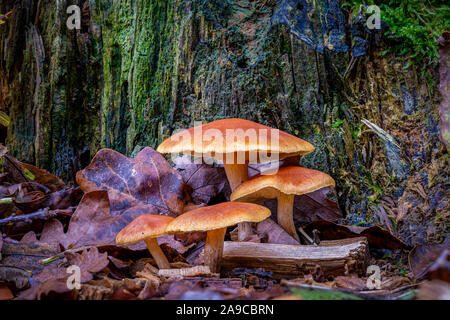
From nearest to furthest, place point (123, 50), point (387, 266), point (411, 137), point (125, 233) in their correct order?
1. point (125, 233)
2. point (387, 266)
3. point (411, 137)
4. point (123, 50)

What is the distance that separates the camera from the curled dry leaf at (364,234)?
89.5 inches

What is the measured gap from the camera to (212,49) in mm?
2973

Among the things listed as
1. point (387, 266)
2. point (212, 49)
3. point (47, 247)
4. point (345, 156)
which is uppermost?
point (212, 49)

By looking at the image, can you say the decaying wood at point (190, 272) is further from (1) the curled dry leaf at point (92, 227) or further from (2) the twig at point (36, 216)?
(2) the twig at point (36, 216)

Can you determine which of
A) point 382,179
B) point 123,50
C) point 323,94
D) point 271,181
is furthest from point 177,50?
point 382,179

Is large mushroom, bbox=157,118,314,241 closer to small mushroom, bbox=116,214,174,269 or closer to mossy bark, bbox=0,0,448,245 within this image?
small mushroom, bbox=116,214,174,269

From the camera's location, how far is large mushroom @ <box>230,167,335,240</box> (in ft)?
7.11

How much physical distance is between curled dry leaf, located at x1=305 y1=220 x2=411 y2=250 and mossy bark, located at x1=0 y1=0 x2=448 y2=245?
0.83 feet

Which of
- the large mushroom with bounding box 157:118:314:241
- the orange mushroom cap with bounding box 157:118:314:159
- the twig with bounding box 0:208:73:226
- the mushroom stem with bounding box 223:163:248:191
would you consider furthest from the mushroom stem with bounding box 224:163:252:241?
the twig with bounding box 0:208:73:226

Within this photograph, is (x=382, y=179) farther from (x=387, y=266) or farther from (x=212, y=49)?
(x=212, y=49)

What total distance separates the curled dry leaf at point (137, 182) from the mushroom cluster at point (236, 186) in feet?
1.39

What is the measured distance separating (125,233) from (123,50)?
6.77 ft

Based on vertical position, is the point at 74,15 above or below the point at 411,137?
above

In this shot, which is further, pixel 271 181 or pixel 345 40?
pixel 345 40
